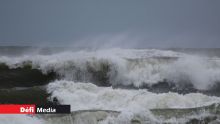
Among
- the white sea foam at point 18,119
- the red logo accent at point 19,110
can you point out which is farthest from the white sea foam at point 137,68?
the white sea foam at point 18,119

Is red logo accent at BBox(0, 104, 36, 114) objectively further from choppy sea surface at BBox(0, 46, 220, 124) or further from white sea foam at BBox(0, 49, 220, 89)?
white sea foam at BBox(0, 49, 220, 89)

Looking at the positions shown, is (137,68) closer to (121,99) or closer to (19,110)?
(121,99)

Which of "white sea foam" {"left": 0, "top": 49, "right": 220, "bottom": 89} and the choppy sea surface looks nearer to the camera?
the choppy sea surface

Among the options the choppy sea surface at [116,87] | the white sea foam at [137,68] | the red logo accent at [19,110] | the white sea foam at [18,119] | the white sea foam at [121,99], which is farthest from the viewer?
the white sea foam at [137,68]

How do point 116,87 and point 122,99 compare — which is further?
point 116,87

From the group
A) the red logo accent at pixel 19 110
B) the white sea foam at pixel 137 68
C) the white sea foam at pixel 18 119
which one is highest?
the white sea foam at pixel 137 68

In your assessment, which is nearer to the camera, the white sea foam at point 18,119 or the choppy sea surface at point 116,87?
the white sea foam at point 18,119

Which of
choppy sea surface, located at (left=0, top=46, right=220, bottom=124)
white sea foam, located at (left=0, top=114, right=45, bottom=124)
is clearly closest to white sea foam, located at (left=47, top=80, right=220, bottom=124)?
choppy sea surface, located at (left=0, top=46, right=220, bottom=124)

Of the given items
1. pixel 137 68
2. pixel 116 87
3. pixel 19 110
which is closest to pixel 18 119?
pixel 19 110

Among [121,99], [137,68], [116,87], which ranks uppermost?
[137,68]

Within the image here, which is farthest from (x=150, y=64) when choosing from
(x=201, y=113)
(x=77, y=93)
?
(x=201, y=113)

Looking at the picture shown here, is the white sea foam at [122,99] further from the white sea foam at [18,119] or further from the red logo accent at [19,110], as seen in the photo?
the white sea foam at [18,119]

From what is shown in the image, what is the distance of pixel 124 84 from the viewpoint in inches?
696

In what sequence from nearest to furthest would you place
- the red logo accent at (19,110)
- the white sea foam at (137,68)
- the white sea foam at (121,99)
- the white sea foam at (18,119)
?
the white sea foam at (18,119) → the red logo accent at (19,110) → the white sea foam at (121,99) → the white sea foam at (137,68)
